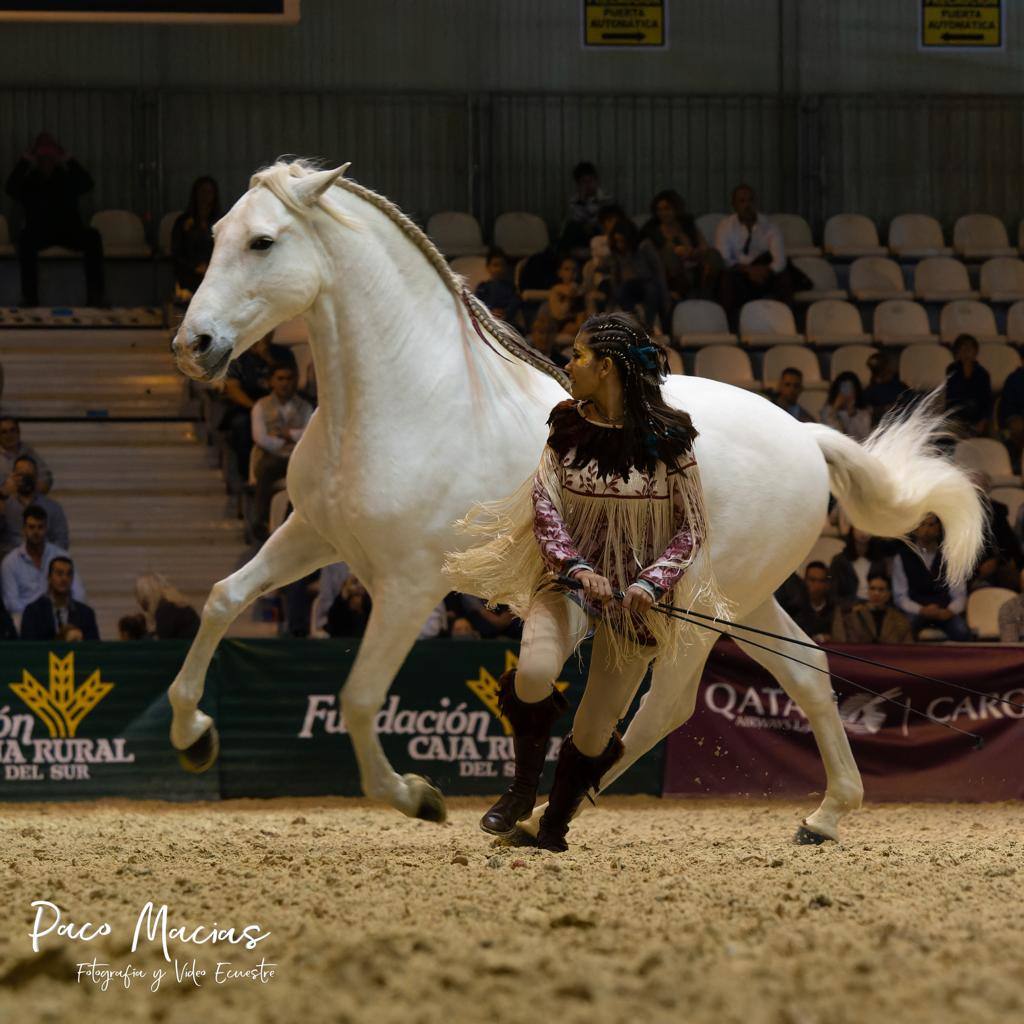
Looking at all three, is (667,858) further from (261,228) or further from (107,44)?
(107,44)

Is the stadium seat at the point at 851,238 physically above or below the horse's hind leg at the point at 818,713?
above

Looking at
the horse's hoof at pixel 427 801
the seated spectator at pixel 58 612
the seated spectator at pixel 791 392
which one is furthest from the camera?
the seated spectator at pixel 791 392

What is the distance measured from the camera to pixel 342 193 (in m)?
6.00

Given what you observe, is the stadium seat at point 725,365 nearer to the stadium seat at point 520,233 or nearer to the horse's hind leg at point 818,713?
the stadium seat at point 520,233

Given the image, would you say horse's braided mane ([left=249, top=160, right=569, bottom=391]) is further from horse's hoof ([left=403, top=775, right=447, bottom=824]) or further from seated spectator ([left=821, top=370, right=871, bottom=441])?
seated spectator ([left=821, top=370, right=871, bottom=441])

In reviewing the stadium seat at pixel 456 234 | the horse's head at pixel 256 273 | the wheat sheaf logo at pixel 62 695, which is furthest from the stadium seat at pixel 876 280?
the horse's head at pixel 256 273

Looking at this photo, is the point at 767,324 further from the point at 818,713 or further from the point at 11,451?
the point at 818,713

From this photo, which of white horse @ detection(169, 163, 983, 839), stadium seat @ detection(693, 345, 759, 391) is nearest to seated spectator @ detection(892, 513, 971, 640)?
stadium seat @ detection(693, 345, 759, 391)

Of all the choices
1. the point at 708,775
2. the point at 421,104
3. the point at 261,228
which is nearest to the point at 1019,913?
the point at 261,228

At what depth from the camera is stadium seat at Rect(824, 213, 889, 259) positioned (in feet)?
48.0

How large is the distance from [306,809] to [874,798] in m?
3.25

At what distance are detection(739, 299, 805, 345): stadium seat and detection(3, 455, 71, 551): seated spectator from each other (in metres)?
5.75

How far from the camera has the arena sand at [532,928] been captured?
117 inches

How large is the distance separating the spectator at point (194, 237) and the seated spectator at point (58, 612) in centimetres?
323
